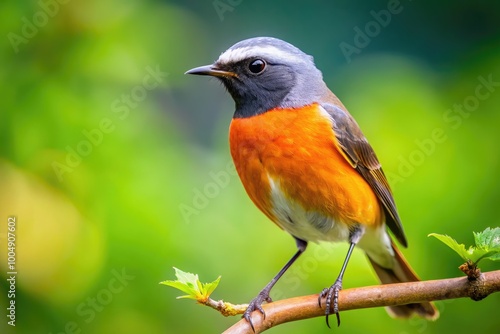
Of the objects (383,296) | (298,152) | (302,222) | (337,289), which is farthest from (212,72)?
(383,296)

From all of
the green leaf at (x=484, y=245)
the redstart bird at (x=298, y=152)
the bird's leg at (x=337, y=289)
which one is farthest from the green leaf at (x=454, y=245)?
the redstart bird at (x=298, y=152)

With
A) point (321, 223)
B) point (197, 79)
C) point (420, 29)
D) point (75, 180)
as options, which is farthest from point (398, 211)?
point (197, 79)

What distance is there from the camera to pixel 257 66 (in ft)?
13.0

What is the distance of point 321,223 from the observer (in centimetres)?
397

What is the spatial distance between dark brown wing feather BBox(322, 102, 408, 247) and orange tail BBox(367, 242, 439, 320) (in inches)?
9.5

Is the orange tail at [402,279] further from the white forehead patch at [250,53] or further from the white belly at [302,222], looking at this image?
the white forehead patch at [250,53]

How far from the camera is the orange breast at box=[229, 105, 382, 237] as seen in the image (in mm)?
3736

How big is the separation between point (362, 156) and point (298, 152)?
586 millimetres

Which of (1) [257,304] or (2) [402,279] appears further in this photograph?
(2) [402,279]

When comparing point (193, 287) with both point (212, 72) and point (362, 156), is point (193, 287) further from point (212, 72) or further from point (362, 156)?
point (362, 156)

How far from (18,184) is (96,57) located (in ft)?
2.96

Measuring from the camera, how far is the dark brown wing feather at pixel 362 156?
4035 mm

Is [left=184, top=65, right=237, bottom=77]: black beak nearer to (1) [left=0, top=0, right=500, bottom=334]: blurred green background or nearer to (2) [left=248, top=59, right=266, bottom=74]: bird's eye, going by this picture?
(2) [left=248, top=59, right=266, bottom=74]: bird's eye

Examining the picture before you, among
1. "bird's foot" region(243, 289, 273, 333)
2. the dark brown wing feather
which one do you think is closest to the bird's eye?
the dark brown wing feather
